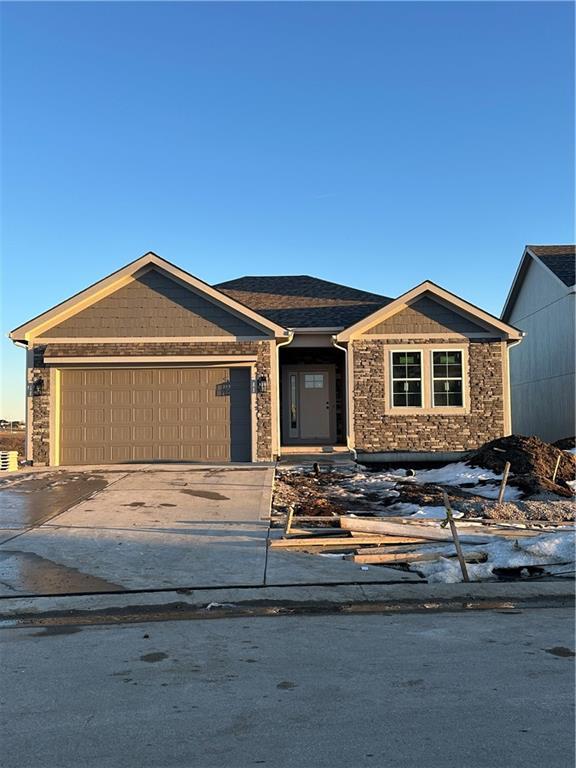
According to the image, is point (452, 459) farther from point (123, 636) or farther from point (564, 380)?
point (123, 636)

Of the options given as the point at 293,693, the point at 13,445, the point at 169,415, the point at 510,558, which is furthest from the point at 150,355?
the point at 13,445

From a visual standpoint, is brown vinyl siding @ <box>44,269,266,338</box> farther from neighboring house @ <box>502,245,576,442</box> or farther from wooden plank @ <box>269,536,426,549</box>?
neighboring house @ <box>502,245,576,442</box>

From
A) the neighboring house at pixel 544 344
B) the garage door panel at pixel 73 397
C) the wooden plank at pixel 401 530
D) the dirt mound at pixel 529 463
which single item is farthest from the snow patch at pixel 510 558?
the neighboring house at pixel 544 344

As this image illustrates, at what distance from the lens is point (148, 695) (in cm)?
414

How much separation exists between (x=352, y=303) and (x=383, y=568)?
13.5 metres

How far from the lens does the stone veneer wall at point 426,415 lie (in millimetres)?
17781

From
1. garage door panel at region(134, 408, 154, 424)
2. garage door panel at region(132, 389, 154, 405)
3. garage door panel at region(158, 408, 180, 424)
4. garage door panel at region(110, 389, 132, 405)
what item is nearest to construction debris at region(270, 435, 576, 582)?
garage door panel at region(158, 408, 180, 424)

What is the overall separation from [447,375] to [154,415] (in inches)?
311

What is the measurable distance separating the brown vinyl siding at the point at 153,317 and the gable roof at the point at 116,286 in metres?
0.15

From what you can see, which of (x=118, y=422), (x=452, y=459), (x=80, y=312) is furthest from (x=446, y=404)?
(x=80, y=312)

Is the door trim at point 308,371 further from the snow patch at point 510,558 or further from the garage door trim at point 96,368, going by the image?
the snow patch at point 510,558

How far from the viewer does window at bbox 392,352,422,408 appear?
17.9 meters

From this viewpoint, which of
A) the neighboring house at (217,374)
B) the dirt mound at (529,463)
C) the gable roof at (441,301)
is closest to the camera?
the dirt mound at (529,463)

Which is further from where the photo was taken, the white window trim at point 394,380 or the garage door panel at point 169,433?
the white window trim at point 394,380
